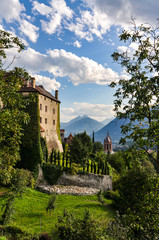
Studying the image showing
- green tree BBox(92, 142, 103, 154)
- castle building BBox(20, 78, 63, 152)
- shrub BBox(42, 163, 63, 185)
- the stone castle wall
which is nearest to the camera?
shrub BBox(42, 163, 63, 185)

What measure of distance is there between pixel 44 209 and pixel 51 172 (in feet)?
23.3

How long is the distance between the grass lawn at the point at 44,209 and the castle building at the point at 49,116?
40.1 ft

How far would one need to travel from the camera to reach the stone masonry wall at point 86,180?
2489 centimetres

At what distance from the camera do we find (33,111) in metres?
25.1

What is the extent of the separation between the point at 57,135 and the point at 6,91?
2817 cm

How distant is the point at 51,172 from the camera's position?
24.5m

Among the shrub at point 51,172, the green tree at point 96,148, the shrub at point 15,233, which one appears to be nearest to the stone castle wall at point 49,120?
the shrub at point 51,172

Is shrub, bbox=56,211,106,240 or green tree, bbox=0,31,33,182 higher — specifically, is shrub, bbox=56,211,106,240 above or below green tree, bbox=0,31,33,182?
below

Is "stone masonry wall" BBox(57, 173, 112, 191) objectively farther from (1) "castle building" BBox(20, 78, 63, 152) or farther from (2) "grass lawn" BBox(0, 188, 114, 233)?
(1) "castle building" BBox(20, 78, 63, 152)

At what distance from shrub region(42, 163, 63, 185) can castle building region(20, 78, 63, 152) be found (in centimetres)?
696

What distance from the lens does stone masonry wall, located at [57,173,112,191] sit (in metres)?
24.9

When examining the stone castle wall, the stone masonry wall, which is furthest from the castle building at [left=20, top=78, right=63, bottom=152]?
the stone masonry wall

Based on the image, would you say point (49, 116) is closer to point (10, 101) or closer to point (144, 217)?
point (10, 101)

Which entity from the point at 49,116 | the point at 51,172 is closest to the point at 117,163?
the point at 49,116
